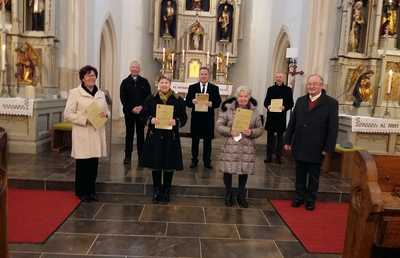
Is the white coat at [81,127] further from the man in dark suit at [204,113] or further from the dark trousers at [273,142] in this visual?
the dark trousers at [273,142]

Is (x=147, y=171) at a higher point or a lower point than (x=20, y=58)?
lower

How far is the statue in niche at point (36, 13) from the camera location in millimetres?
7590

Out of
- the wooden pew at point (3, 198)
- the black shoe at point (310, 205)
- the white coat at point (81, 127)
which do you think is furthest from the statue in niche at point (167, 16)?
the wooden pew at point (3, 198)

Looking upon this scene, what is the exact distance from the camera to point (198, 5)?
12734mm

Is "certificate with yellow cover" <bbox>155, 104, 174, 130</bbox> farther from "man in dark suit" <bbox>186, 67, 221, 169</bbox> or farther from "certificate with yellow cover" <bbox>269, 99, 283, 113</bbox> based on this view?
"certificate with yellow cover" <bbox>269, 99, 283, 113</bbox>

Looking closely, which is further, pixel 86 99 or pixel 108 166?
pixel 108 166

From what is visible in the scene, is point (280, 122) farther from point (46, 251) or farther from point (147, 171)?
point (46, 251)

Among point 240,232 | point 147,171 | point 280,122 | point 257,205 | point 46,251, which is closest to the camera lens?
point 46,251

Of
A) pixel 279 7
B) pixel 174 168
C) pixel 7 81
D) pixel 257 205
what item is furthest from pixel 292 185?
pixel 279 7

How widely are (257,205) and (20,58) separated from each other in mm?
5377

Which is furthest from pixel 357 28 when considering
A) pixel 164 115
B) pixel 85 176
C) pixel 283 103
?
pixel 85 176

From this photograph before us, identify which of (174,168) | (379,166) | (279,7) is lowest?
(174,168)

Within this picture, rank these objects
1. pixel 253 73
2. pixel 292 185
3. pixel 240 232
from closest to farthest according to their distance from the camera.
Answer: pixel 240 232, pixel 292 185, pixel 253 73

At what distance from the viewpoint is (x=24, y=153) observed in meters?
6.67
